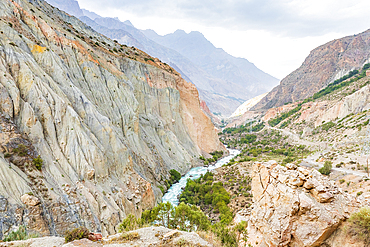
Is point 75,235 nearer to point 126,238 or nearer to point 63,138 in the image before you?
point 126,238

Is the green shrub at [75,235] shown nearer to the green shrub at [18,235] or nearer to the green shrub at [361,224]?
the green shrub at [18,235]

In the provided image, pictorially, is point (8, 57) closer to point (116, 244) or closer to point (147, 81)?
point (116, 244)

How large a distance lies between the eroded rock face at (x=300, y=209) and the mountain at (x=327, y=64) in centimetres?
11549

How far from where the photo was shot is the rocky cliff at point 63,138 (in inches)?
581

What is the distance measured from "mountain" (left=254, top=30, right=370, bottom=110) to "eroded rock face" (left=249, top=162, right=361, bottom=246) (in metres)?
115

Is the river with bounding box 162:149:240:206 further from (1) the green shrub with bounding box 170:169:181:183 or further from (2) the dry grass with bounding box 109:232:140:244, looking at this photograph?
(2) the dry grass with bounding box 109:232:140:244

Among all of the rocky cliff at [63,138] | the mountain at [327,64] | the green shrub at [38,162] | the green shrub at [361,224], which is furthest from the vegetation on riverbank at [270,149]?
the mountain at [327,64]

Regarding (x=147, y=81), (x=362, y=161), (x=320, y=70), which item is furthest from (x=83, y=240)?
(x=320, y=70)

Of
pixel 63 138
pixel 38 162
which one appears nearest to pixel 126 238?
pixel 38 162

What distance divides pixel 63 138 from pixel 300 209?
67.0ft

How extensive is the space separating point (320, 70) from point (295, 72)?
2827 cm

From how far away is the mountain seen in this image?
330 feet

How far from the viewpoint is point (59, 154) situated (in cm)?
1862

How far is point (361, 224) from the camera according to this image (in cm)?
786
